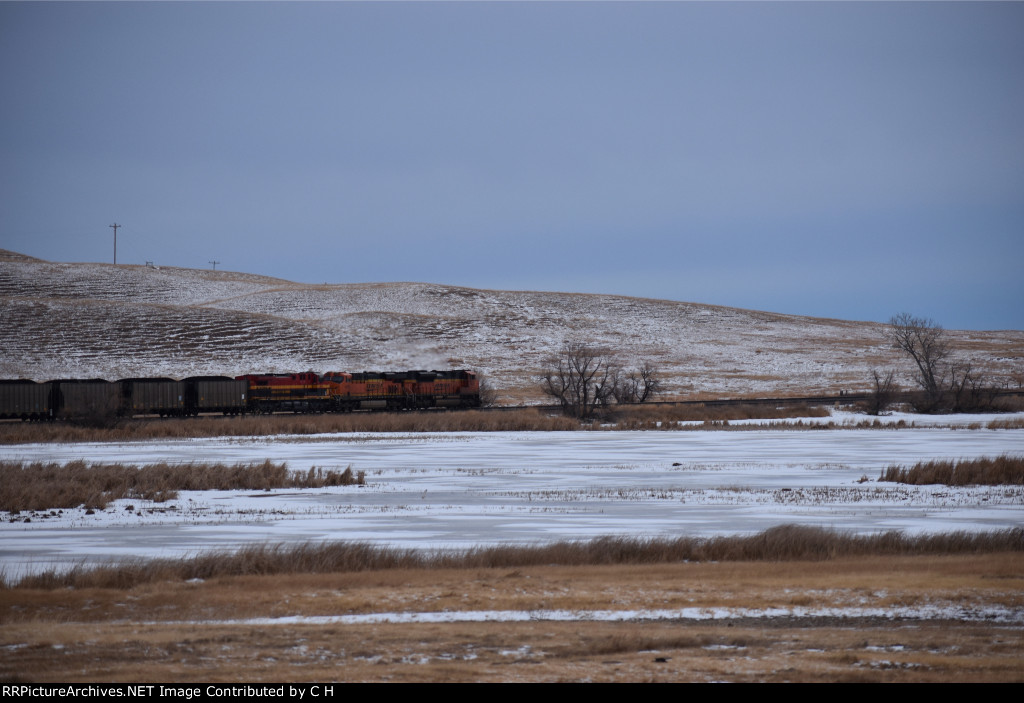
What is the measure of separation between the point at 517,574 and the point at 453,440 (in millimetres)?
29175

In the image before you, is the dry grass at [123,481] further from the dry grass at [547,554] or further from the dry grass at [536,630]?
the dry grass at [536,630]

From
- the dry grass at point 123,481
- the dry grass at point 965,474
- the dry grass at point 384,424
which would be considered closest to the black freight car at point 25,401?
the dry grass at point 384,424

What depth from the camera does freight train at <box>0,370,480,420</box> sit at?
5472 cm

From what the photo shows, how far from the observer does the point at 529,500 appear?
20.8 meters

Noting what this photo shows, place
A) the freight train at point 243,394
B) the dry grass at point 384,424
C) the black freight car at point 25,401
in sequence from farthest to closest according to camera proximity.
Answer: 1. the freight train at point 243,394
2. the black freight car at point 25,401
3. the dry grass at point 384,424

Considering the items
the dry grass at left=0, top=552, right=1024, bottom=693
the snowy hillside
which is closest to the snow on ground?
the dry grass at left=0, top=552, right=1024, bottom=693

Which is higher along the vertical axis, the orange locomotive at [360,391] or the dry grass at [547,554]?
the orange locomotive at [360,391]

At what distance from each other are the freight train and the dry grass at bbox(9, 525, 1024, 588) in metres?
41.2

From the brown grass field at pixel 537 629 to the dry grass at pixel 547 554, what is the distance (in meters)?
0.40

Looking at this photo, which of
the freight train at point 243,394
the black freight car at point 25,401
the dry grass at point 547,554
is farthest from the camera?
the freight train at point 243,394

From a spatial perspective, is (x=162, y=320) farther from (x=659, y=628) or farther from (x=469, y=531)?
(x=659, y=628)

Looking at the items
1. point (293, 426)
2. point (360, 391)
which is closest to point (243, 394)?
point (360, 391)

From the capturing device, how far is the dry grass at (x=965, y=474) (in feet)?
76.2
